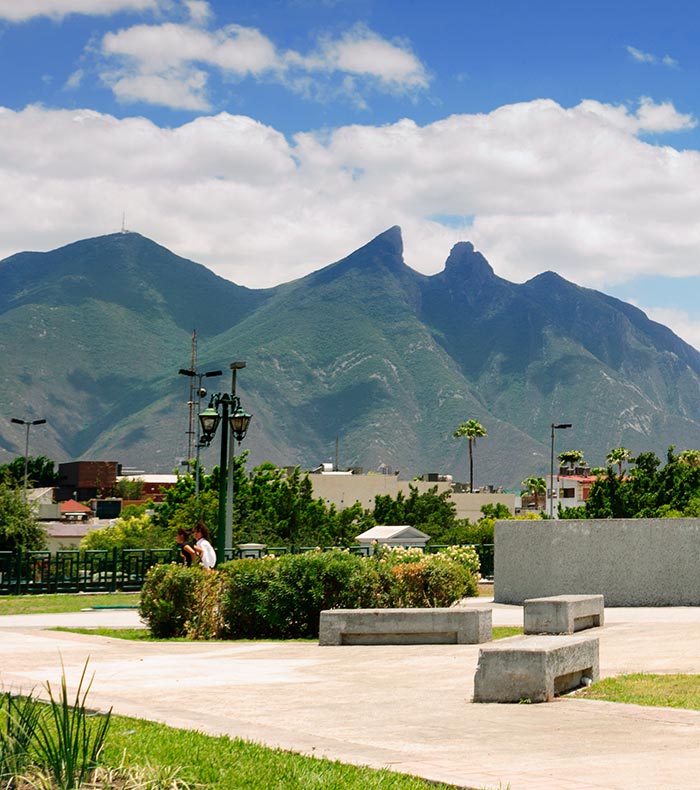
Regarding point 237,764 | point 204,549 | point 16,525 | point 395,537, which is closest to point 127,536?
point 16,525

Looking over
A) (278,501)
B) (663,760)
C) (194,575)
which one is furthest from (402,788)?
(278,501)

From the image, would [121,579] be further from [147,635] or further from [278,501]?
[147,635]

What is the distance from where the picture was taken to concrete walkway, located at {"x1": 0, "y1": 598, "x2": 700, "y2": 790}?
7.12 m

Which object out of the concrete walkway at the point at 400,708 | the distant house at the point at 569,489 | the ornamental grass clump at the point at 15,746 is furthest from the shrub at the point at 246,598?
the distant house at the point at 569,489

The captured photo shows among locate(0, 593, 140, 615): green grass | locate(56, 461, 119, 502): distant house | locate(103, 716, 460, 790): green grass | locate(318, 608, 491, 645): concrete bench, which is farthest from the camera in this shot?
locate(56, 461, 119, 502): distant house

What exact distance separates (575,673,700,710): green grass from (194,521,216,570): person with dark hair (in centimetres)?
859

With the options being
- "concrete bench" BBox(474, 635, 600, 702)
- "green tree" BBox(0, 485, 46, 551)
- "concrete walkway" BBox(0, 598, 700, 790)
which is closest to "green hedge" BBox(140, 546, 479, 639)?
"concrete walkway" BBox(0, 598, 700, 790)

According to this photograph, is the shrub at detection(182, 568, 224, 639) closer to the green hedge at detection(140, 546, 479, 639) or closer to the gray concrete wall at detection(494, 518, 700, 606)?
the green hedge at detection(140, 546, 479, 639)

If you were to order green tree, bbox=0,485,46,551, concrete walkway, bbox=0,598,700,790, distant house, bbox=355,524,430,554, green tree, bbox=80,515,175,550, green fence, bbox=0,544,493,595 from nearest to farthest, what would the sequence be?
concrete walkway, bbox=0,598,700,790
green fence, bbox=0,544,493,595
distant house, bbox=355,524,430,554
green tree, bbox=80,515,175,550
green tree, bbox=0,485,46,551

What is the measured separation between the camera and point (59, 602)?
28141mm

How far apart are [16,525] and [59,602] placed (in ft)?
80.9

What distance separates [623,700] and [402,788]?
3815 millimetres

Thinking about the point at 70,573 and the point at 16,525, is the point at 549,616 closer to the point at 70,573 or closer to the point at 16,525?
the point at 70,573

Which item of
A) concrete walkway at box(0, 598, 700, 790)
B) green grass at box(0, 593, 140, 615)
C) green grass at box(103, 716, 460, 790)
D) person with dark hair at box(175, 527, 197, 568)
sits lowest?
green grass at box(0, 593, 140, 615)
